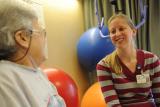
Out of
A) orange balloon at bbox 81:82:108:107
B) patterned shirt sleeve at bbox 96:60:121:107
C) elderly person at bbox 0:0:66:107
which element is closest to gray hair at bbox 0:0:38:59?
elderly person at bbox 0:0:66:107

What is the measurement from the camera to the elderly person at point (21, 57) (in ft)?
2.90

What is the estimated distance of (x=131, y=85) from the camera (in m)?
1.80

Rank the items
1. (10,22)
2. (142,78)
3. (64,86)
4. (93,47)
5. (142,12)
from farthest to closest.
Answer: (142,12)
(93,47)
(64,86)
(142,78)
(10,22)

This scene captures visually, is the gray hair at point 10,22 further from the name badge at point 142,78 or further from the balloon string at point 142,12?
the balloon string at point 142,12

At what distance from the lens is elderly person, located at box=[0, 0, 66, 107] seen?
88 cm

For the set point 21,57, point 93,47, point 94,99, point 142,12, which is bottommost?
point 94,99

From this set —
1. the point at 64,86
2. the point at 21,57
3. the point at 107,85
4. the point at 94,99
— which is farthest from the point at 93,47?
the point at 21,57

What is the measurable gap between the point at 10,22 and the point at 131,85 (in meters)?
1.07

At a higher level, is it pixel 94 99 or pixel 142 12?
pixel 142 12

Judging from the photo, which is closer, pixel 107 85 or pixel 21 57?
pixel 21 57

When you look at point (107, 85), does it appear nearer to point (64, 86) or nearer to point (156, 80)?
point (156, 80)

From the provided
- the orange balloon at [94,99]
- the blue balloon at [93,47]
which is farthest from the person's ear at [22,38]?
the blue balloon at [93,47]

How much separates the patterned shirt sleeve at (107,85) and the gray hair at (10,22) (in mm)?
961

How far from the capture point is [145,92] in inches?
71.5
